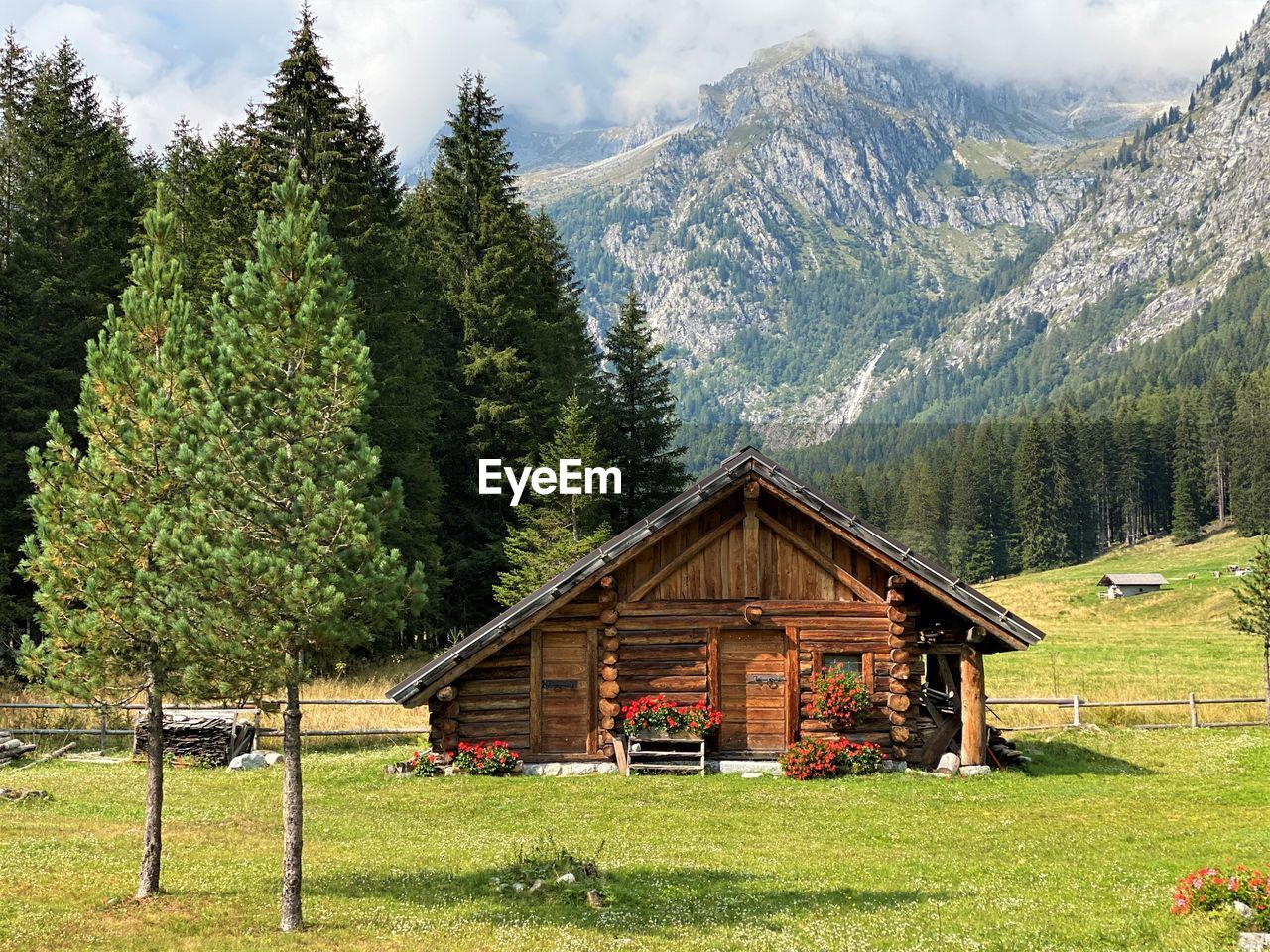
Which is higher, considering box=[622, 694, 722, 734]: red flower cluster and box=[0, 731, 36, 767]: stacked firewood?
box=[622, 694, 722, 734]: red flower cluster

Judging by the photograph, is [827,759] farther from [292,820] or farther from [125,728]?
[125,728]

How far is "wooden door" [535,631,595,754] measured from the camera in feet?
83.9

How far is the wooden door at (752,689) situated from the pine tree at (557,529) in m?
20.1

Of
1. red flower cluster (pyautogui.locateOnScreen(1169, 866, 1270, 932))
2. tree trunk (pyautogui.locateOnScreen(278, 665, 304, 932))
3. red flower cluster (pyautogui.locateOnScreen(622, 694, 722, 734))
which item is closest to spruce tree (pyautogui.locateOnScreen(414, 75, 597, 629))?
red flower cluster (pyautogui.locateOnScreen(622, 694, 722, 734))

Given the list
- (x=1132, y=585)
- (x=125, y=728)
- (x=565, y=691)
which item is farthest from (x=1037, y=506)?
(x=125, y=728)

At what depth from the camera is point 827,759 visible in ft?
79.9

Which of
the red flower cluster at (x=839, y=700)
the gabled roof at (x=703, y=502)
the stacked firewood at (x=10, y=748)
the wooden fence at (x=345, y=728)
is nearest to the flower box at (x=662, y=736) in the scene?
the red flower cluster at (x=839, y=700)

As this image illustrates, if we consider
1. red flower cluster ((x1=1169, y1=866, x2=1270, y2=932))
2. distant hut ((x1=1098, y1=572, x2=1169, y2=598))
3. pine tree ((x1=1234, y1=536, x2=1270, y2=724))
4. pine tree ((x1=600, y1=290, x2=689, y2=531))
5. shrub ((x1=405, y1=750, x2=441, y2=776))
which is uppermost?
pine tree ((x1=600, y1=290, x2=689, y2=531))

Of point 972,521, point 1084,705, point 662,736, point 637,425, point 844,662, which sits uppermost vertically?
point 972,521

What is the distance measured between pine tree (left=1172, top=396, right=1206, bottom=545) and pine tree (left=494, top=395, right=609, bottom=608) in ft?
372

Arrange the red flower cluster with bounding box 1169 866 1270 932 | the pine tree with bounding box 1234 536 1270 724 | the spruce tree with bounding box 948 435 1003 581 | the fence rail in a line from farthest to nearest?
the spruce tree with bounding box 948 435 1003 581
the pine tree with bounding box 1234 536 1270 724
the fence rail
the red flower cluster with bounding box 1169 866 1270 932

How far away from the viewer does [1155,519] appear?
15312 centimetres

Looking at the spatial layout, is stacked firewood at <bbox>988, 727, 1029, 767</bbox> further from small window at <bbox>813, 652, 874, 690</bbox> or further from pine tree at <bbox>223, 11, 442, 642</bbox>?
pine tree at <bbox>223, 11, 442, 642</bbox>

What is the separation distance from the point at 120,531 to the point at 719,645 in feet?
49.2
